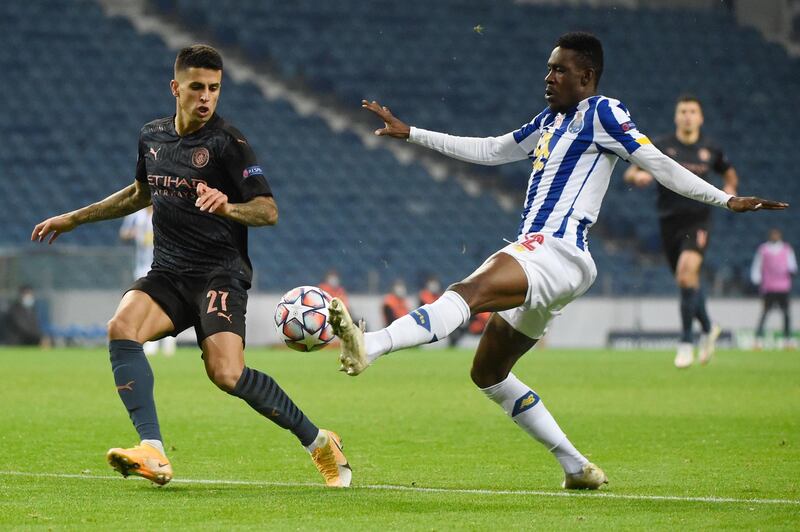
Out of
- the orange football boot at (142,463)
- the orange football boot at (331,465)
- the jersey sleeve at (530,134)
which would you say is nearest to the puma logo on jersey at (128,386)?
the orange football boot at (142,463)

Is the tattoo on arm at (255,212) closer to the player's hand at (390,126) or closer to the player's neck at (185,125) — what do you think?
the player's neck at (185,125)

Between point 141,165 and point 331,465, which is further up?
point 141,165

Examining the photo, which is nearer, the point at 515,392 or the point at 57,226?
the point at 515,392

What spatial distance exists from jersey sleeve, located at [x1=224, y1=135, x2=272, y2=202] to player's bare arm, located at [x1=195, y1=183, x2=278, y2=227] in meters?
0.05

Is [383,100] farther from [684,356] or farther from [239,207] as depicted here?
[239,207]

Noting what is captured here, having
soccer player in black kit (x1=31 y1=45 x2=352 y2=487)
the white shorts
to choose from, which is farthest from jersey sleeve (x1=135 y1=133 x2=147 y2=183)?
the white shorts

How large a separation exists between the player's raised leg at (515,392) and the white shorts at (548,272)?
185mm

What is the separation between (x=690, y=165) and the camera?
13875 mm

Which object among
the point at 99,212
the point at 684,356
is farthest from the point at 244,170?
the point at 684,356

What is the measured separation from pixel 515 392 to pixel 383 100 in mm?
23582

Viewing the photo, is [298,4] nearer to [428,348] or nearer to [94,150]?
[94,150]

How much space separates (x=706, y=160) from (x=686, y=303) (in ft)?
4.85

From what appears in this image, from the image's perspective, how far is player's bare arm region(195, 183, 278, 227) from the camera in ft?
18.8

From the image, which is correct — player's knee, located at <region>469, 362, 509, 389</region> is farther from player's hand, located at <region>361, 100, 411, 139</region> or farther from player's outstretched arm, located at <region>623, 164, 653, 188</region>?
player's outstretched arm, located at <region>623, 164, 653, 188</region>
